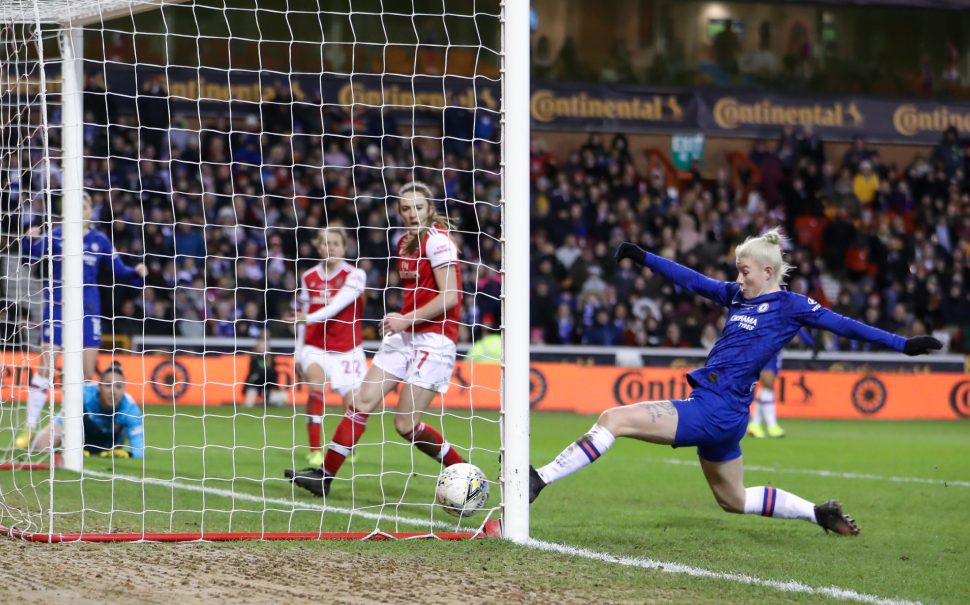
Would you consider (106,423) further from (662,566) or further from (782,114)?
(782,114)

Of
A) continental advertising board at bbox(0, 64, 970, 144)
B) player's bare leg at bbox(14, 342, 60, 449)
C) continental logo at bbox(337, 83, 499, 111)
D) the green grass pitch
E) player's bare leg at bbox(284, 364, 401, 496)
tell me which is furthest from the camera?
continental logo at bbox(337, 83, 499, 111)

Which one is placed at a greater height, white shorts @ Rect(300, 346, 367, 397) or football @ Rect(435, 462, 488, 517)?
white shorts @ Rect(300, 346, 367, 397)

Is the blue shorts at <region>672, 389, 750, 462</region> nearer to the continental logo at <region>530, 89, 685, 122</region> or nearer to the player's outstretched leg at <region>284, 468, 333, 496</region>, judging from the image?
the player's outstretched leg at <region>284, 468, 333, 496</region>

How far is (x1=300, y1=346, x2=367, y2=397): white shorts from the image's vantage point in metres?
10.8

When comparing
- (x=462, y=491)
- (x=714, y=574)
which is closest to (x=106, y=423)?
(x=462, y=491)

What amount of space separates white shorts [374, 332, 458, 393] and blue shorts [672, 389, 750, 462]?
190cm

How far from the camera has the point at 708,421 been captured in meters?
6.70

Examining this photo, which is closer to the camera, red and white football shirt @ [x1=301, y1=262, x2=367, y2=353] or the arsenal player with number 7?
the arsenal player with number 7

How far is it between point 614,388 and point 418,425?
1164 cm

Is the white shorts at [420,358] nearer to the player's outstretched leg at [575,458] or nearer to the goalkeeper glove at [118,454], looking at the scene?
the player's outstretched leg at [575,458]

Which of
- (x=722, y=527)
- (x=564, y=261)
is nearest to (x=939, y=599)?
(x=722, y=527)

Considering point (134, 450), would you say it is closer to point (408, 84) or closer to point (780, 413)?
point (780, 413)

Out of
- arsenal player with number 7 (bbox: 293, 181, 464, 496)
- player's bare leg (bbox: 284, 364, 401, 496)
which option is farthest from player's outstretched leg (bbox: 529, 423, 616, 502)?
player's bare leg (bbox: 284, 364, 401, 496)

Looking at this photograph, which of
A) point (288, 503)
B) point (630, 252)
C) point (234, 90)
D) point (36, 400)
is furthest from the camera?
point (234, 90)
